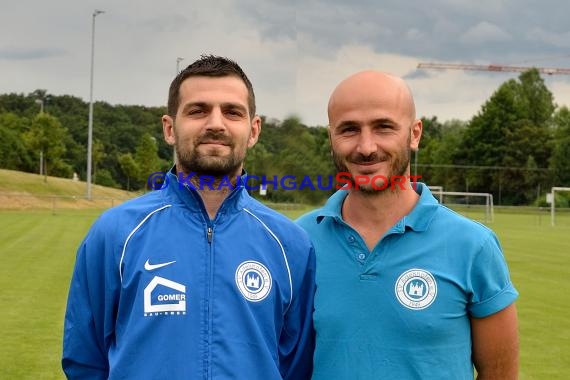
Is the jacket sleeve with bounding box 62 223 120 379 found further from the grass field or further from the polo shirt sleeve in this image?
the grass field

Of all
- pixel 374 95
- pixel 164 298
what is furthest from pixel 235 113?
pixel 164 298

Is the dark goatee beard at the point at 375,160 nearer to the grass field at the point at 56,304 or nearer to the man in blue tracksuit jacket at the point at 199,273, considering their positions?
the man in blue tracksuit jacket at the point at 199,273

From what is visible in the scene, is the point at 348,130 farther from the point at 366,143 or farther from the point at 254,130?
the point at 254,130

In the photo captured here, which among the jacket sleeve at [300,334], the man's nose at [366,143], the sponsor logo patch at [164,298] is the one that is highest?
the man's nose at [366,143]

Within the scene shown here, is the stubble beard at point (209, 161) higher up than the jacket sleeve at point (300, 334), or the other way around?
the stubble beard at point (209, 161)

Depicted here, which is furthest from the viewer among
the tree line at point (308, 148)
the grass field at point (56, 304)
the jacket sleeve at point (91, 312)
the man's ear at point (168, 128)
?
the tree line at point (308, 148)

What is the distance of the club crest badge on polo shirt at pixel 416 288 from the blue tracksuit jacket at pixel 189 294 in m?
0.40

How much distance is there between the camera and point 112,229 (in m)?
2.78

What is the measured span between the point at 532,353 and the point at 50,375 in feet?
17.2

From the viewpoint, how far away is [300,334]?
2959 millimetres

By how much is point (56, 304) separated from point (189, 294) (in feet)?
28.1

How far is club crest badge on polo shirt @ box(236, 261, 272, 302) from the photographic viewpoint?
2756 mm

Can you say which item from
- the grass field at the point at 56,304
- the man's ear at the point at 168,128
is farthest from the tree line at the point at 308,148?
the man's ear at the point at 168,128

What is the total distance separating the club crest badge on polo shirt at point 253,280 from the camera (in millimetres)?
2756
